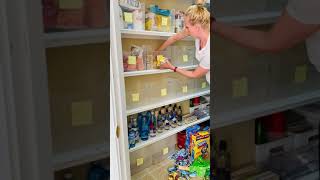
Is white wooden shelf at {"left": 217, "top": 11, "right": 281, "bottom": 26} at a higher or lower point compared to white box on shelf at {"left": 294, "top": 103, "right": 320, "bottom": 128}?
higher

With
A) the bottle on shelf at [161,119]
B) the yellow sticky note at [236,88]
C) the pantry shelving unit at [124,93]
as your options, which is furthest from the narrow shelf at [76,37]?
the bottle on shelf at [161,119]

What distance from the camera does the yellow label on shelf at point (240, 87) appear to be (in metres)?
0.49

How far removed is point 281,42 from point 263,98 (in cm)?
10

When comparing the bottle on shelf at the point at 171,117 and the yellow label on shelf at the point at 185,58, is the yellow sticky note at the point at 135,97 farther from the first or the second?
the yellow label on shelf at the point at 185,58

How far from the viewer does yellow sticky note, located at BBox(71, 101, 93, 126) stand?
693 millimetres

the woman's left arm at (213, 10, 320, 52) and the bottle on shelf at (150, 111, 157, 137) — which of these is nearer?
the woman's left arm at (213, 10, 320, 52)

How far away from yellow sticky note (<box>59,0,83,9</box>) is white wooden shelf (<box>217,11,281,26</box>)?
1.17 ft

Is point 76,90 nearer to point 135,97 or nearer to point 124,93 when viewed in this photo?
point 124,93

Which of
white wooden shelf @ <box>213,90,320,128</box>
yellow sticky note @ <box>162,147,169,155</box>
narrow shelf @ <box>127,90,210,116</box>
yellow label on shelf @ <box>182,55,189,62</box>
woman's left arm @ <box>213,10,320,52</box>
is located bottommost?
yellow sticky note @ <box>162,147,169,155</box>

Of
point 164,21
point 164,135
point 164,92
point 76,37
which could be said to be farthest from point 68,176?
Result: point 164,21

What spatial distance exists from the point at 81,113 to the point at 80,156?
0.12 m

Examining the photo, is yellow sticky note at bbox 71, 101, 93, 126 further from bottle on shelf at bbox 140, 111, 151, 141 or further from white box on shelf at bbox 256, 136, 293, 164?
bottle on shelf at bbox 140, 111, 151, 141

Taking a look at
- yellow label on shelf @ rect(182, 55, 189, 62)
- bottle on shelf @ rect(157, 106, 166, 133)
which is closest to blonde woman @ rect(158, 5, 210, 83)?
yellow label on shelf @ rect(182, 55, 189, 62)

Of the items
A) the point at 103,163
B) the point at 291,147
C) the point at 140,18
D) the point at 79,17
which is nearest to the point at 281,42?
the point at 291,147
